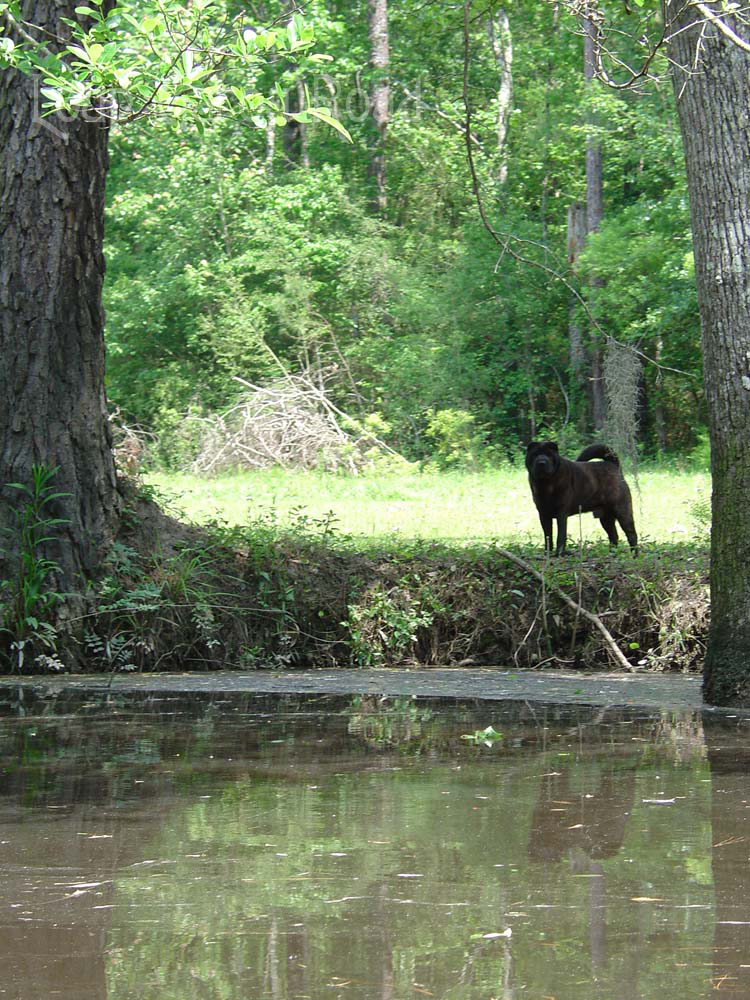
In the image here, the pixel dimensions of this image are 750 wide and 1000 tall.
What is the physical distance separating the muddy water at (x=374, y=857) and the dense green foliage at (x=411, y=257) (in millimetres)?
21854

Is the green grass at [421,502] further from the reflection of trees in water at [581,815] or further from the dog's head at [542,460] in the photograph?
the reflection of trees in water at [581,815]

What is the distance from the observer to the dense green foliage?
31625mm

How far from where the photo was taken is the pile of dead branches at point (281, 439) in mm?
27719

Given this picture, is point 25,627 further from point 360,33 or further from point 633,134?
point 360,33

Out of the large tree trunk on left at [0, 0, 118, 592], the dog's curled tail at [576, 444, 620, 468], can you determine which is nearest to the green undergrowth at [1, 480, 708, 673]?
the large tree trunk on left at [0, 0, 118, 592]

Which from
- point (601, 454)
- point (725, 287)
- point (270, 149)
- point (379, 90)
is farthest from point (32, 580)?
point (270, 149)

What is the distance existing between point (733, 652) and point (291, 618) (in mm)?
3877

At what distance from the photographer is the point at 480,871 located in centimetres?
518

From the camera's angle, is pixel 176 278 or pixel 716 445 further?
pixel 176 278

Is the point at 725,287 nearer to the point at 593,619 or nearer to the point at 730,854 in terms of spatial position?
the point at 593,619

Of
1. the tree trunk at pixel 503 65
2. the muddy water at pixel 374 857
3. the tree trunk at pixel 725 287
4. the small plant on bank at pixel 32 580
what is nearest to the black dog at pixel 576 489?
the tree trunk at pixel 725 287

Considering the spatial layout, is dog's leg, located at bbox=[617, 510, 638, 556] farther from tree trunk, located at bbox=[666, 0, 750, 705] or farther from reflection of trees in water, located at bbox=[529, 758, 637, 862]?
reflection of trees in water, located at bbox=[529, 758, 637, 862]

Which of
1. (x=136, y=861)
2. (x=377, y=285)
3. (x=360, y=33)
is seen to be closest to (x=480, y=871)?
(x=136, y=861)

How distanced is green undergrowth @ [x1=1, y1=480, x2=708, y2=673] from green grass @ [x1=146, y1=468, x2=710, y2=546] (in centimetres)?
144
